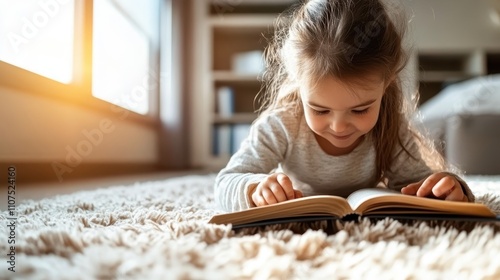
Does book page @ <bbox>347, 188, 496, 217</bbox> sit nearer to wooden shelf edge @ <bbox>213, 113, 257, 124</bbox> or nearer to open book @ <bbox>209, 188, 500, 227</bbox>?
open book @ <bbox>209, 188, 500, 227</bbox>

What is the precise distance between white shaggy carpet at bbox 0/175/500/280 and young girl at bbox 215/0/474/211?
0.36ft

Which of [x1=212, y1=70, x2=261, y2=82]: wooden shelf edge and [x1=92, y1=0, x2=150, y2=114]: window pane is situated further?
[x1=212, y1=70, x2=261, y2=82]: wooden shelf edge

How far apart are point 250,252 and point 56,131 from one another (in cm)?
121

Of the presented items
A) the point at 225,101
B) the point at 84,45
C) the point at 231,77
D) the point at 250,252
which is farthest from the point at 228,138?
the point at 250,252

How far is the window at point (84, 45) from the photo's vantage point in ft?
4.36

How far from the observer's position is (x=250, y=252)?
479mm

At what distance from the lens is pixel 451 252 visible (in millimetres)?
474

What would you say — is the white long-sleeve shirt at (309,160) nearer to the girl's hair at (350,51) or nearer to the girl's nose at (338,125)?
the girl's hair at (350,51)

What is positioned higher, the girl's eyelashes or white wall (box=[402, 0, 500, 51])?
white wall (box=[402, 0, 500, 51])

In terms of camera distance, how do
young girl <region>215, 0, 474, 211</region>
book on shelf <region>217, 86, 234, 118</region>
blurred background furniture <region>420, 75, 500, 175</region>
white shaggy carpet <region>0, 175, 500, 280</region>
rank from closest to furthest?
white shaggy carpet <region>0, 175, 500, 280</region>, young girl <region>215, 0, 474, 211</region>, blurred background furniture <region>420, 75, 500, 175</region>, book on shelf <region>217, 86, 234, 118</region>

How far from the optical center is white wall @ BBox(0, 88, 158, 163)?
4.17ft

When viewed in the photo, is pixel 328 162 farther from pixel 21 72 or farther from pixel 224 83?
pixel 224 83

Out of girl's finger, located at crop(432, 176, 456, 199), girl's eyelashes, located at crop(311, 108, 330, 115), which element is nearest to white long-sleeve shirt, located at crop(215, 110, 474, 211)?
girl's eyelashes, located at crop(311, 108, 330, 115)

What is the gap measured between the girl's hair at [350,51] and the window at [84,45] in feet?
2.57
